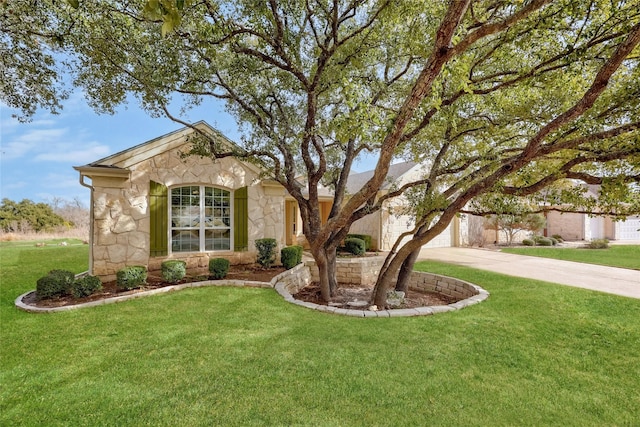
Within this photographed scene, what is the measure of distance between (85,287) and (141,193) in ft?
9.60

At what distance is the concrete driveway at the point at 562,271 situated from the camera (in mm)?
7457

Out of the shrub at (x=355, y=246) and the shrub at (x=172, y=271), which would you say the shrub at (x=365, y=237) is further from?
the shrub at (x=172, y=271)

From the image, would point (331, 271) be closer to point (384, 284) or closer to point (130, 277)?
point (384, 284)

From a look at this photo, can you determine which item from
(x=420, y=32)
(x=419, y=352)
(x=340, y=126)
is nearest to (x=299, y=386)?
(x=419, y=352)

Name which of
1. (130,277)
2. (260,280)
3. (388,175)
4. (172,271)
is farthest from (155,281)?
(388,175)

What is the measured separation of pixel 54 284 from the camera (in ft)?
20.2

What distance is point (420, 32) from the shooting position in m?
5.24

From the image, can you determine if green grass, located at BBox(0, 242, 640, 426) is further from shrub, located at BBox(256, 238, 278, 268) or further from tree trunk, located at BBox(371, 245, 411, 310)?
shrub, located at BBox(256, 238, 278, 268)

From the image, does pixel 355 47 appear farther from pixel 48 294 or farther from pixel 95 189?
pixel 48 294

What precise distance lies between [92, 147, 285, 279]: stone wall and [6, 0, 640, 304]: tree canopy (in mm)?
1809

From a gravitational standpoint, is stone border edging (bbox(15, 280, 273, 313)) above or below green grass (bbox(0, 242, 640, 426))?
above

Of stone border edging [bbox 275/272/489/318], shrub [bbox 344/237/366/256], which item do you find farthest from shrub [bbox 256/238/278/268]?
shrub [bbox 344/237/366/256]

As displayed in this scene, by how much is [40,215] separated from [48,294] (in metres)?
19.8

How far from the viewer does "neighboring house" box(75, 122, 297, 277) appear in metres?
7.76
